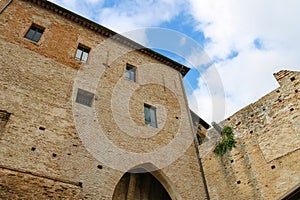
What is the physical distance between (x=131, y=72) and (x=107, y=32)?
8.48 feet

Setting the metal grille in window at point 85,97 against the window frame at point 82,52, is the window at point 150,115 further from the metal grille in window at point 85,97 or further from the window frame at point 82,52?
the window frame at point 82,52

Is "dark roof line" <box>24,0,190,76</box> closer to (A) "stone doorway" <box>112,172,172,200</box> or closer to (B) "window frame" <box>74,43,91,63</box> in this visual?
(B) "window frame" <box>74,43,91,63</box>

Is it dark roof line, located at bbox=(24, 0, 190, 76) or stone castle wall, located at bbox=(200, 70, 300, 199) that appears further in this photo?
dark roof line, located at bbox=(24, 0, 190, 76)

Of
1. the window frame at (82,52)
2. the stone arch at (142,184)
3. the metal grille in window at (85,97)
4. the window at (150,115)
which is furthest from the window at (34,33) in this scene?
the stone arch at (142,184)

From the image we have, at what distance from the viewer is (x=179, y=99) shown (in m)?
13.5

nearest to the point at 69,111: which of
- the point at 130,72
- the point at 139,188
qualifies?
the point at 139,188

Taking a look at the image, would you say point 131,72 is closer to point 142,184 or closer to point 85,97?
point 85,97

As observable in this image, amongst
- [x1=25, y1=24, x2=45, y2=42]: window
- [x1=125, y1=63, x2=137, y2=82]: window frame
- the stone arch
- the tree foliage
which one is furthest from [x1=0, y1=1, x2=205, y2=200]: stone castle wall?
the tree foliage

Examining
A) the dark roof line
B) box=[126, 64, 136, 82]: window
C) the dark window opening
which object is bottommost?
the dark window opening

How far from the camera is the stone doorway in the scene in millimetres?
9758

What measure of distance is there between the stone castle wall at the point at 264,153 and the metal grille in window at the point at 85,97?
661 centimetres

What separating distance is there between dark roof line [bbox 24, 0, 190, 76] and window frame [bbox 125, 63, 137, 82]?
5.10ft

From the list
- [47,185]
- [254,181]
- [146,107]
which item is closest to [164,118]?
[146,107]

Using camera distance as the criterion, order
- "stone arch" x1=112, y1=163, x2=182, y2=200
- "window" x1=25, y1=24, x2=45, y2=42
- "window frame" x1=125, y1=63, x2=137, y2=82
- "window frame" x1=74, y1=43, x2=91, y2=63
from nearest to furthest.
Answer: "stone arch" x1=112, y1=163, x2=182, y2=200 < "window" x1=25, y1=24, x2=45, y2=42 < "window frame" x1=74, y1=43, x2=91, y2=63 < "window frame" x1=125, y1=63, x2=137, y2=82
